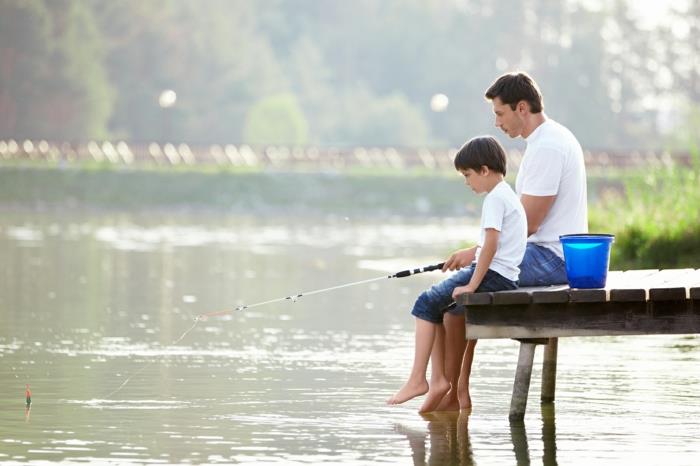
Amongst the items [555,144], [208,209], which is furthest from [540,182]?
[208,209]

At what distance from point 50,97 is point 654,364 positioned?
2719 inches

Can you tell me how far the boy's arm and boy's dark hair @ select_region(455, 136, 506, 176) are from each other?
0.36 meters

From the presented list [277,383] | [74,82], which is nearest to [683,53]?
[74,82]

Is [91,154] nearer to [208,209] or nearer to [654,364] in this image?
[208,209]

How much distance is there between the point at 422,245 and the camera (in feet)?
108

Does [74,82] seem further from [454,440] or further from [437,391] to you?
[454,440]

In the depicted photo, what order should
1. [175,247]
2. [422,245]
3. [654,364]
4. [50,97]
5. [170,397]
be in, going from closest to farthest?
[170,397] < [654,364] < [175,247] < [422,245] < [50,97]

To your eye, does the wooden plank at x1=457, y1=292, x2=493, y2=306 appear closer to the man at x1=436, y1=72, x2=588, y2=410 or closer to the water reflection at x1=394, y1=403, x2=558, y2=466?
the man at x1=436, y1=72, x2=588, y2=410

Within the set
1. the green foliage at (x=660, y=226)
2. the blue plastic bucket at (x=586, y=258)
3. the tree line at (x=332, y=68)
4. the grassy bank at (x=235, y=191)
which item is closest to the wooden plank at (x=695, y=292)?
the blue plastic bucket at (x=586, y=258)

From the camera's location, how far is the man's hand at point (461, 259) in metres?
9.45

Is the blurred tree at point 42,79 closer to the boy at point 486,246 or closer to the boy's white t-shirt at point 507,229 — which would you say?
the boy at point 486,246

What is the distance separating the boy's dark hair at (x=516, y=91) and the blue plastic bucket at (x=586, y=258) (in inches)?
33.1

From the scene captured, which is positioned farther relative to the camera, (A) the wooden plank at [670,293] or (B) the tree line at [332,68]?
(B) the tree line at [332,68]

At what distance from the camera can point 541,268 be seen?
31.7ft
